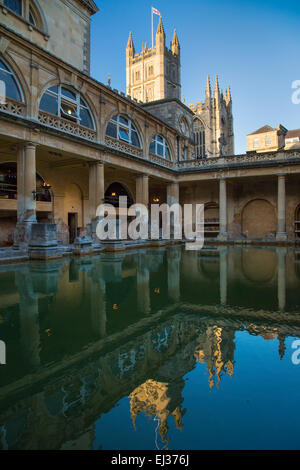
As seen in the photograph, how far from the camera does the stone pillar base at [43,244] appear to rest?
37.1 ft

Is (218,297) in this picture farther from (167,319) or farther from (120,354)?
(120,354)

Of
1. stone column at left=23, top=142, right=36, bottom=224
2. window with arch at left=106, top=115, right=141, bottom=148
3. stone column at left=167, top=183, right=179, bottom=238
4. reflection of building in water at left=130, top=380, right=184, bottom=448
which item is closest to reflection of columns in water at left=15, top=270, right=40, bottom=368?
reflection of building in water at left=130, top=380, right=184, bottom=448

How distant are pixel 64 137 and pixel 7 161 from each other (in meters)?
4.29

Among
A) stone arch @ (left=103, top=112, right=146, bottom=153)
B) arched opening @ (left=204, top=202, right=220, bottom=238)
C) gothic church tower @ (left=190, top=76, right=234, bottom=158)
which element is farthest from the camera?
gothic church tower @ (left=190, top=76, right=234, bottom=158)

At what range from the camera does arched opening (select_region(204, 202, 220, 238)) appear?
93.8 feet

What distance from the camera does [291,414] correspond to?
2.00 meters

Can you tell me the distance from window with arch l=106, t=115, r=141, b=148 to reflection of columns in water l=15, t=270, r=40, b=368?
1472 cm

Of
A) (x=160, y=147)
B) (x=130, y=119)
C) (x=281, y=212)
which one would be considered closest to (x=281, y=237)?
(x=281, y=212)

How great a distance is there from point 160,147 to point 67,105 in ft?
35.0

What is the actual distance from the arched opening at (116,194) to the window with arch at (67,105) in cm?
739

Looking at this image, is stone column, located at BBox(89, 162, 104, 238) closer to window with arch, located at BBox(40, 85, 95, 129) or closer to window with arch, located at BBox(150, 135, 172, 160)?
window with arch, located at BBox(40, 85, 95, 129)

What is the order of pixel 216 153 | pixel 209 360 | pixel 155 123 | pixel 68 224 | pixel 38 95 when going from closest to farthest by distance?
pixel 209 360 < pixel 38 95 < pixel 68 224 < pixel 155 123 < pixel 216 153

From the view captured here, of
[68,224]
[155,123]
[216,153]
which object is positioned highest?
[216,153]
